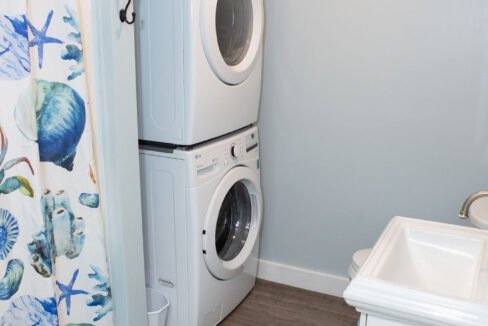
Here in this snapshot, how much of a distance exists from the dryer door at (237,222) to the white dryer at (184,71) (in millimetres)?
315

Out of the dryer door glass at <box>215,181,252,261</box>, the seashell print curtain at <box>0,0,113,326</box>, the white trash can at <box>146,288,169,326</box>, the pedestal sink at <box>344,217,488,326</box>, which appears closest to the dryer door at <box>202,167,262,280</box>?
the dryer door glass at <box>215,181,252,261</box>

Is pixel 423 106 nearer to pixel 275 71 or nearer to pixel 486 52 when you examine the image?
pixel 486 52

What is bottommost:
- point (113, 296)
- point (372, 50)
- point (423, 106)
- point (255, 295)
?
point (255, 295)

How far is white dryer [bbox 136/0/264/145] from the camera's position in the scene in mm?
1684

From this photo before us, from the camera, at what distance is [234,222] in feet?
7.57

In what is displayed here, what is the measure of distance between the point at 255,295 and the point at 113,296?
0.99 m

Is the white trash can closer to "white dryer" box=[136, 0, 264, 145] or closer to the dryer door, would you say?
the dryer door

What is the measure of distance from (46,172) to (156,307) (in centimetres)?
93

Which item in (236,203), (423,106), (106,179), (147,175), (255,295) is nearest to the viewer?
(106,179)

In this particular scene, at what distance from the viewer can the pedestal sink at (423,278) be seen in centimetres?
88

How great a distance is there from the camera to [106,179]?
1.58 meters

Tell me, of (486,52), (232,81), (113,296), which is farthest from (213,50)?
(486,52)

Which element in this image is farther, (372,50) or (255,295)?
(255,295)

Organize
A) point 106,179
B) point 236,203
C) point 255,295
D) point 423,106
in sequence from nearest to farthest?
point 106,179
point 423,106
point 236,203
point 255,295
